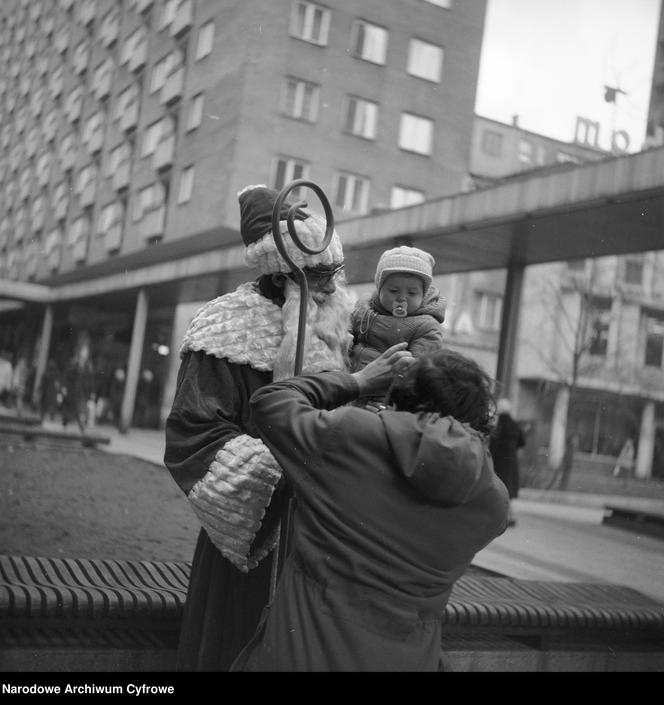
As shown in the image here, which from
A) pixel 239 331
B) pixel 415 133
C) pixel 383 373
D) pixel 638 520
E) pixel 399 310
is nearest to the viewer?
pixel 383 373

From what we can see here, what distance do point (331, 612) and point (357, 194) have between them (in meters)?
5.44

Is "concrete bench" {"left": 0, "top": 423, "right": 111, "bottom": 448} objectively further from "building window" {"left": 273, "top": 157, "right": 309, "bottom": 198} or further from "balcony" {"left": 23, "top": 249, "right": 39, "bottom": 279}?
"building window" {"left": 273, "top": 157, "right": 309, "bottom": 198}

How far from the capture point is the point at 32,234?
200 inches

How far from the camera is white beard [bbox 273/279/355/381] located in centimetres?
207

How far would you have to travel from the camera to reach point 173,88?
17.8 feet

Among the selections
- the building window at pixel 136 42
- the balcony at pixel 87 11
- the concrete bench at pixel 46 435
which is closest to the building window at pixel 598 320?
the concrete bench at pixel 46 435

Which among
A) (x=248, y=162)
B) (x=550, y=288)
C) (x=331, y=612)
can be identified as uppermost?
(x=550, y=288)

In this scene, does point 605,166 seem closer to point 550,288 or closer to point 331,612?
point 331,612

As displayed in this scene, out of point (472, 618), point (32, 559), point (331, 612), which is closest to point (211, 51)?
point (32, 559)

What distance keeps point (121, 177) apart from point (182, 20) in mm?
987

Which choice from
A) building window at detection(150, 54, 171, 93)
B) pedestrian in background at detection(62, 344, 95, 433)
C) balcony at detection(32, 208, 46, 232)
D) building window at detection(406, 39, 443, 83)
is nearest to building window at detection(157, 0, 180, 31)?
building window at detection(150, 54, 171, 93)

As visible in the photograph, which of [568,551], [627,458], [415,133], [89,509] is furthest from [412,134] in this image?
[627,458]

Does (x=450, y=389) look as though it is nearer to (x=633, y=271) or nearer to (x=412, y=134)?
(x=412, y=134)

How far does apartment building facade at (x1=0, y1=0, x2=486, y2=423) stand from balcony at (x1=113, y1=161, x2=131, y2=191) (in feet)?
0.04
